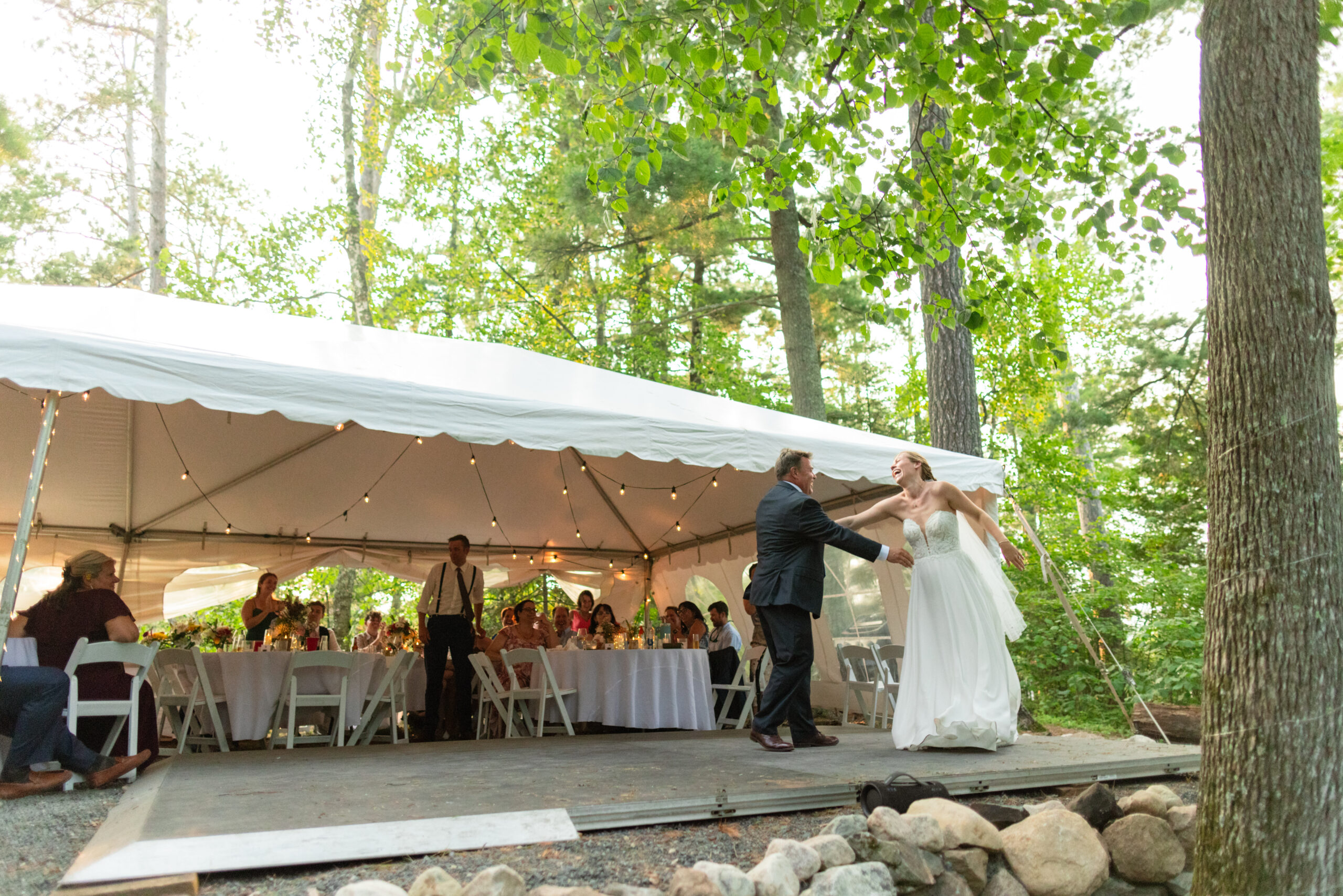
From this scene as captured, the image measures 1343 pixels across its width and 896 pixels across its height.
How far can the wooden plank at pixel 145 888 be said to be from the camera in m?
2.27

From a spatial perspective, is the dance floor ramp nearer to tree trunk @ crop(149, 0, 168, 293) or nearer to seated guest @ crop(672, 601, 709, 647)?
seated guest @ crop(672, 601, 709, 647)

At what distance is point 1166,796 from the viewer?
3.73m

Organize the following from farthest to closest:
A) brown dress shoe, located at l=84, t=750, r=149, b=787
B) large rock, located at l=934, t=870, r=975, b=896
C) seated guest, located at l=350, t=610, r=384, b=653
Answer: seated guest, located at l=350, t=610, r=384, b=653, brown dress shoe, located at l=84, t=750, r=149, b=787, large rock, located at l=934, t=870, r=975, b=896

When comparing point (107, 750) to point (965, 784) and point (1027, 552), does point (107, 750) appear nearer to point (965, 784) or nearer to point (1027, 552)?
point (965, 784)

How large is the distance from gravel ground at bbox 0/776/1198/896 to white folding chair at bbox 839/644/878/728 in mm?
4227

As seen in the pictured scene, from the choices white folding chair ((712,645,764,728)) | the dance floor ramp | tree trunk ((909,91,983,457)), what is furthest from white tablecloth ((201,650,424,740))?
tree trunk ((909,91,983,457))

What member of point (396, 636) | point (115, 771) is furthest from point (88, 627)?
point (396, 636)

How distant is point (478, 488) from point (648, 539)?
8.13ft

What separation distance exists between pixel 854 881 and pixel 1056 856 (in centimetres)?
91

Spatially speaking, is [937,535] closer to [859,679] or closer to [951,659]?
[951,659]

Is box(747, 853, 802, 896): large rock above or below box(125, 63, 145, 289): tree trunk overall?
below

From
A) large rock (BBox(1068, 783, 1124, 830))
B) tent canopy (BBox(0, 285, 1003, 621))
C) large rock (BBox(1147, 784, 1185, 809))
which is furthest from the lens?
tent canopy (BBox(0, 285, 1003, 621))

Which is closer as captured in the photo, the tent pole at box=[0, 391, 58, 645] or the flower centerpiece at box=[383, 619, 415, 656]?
the tent pole at box=[0, 391, 58, 645]

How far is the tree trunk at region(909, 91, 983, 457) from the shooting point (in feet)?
27.7
